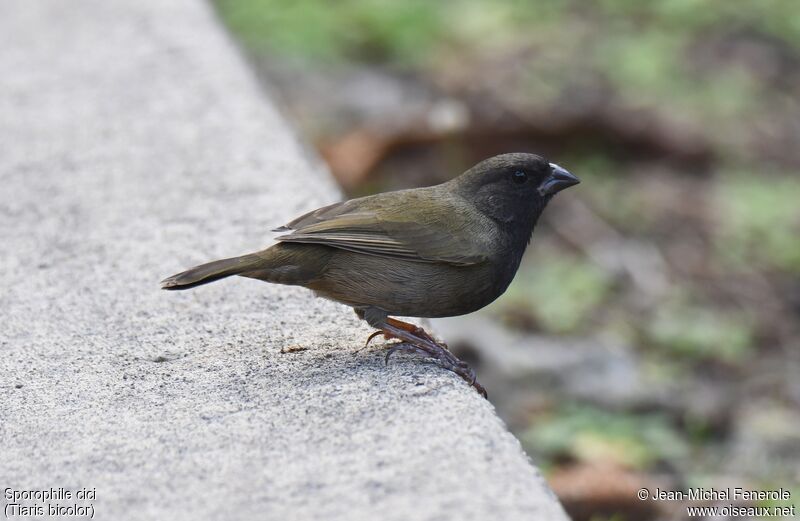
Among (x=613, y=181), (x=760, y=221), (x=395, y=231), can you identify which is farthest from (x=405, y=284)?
(x=613, y=181)

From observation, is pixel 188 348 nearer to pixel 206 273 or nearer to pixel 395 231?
pixel 206 273

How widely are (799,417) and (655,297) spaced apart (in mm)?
1218

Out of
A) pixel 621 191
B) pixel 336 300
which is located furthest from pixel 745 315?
pixel 336 300

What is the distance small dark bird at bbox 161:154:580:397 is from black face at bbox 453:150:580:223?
12 centimetres

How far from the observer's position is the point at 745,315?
591cm

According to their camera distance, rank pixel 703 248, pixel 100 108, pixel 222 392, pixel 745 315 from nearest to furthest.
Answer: pixel 222 392, pixel 100 108, pixel 745 315, pixel 703 248

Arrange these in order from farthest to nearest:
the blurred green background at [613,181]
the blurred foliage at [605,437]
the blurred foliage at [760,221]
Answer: the blurred foliage at [760,221]
the blurred green background at [613,181]
the blurred foliage at [605,437]

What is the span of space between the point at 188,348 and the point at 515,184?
1.18 meters

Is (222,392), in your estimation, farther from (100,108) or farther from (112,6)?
(112,6)

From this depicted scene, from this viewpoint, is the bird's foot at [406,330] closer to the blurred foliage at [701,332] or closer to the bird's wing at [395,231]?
the bird's wing at [395,231]

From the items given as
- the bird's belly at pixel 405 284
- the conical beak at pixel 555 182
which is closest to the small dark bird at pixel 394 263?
the bird's belly at pixel 405 284

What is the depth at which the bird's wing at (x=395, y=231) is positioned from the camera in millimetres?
3443

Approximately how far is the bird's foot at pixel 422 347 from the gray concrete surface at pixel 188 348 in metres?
0.05

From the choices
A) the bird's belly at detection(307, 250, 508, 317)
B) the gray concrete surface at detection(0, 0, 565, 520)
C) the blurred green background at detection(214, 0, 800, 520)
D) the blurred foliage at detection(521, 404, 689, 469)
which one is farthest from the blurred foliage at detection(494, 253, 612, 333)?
the bird's belly at detection(307, 250, 508, 317)
